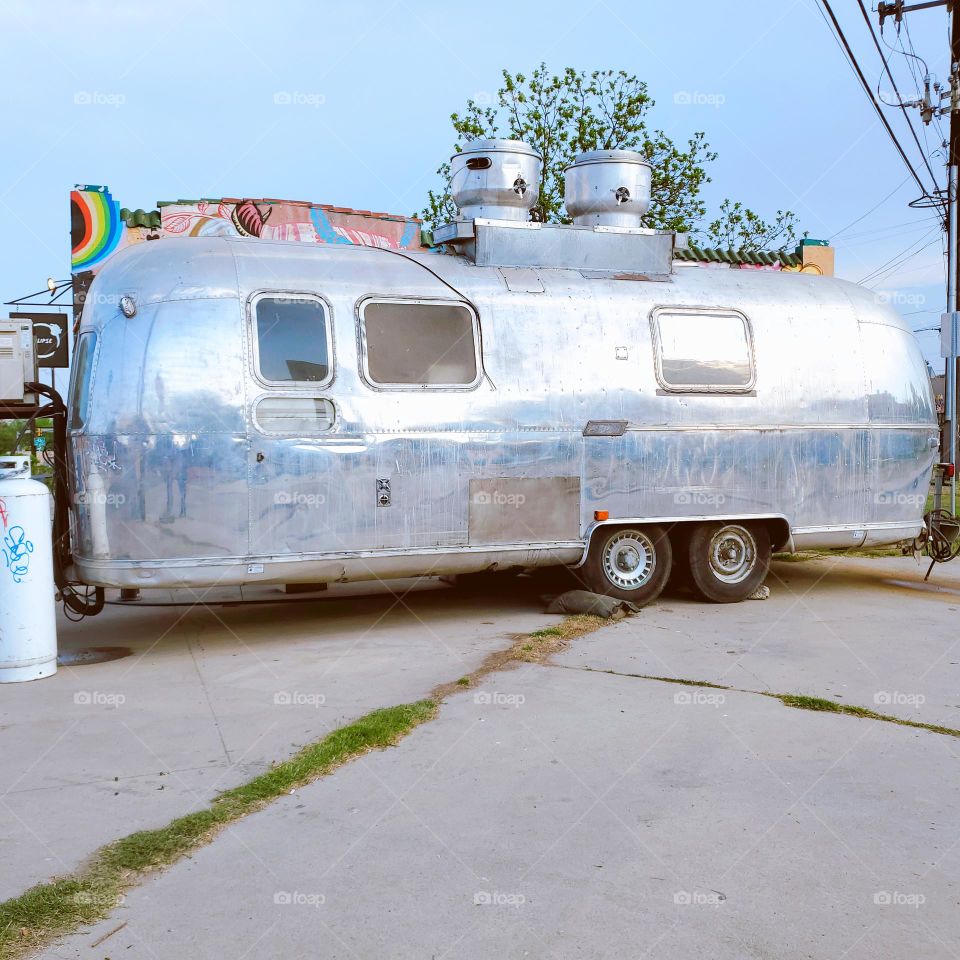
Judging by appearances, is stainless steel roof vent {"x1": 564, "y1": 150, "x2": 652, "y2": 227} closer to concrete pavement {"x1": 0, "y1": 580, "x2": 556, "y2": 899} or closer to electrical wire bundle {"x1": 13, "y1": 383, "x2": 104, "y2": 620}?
concrete pavement {"x1": 0, "y1": 580, "x2": 556, "y2": 899}

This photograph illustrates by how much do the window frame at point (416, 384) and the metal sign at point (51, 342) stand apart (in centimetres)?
319

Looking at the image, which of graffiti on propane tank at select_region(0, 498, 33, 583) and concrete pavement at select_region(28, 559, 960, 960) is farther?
→ graffiti on propane tank at select_region(0, 498, 33, 583)

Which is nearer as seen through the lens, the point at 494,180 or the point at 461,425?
the point at 461,425

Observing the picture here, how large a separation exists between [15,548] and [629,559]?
4981 mm

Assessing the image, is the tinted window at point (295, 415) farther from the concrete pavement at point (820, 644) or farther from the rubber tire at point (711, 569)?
the rubber tire at point (711, 569)

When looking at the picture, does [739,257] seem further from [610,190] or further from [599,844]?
[599,844]

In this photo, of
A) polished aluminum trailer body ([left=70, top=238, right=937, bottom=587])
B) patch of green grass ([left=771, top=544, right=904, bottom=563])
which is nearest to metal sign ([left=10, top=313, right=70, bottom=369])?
polished aluminum trailer body ([left=70, top=238, right=937, bottom=587])

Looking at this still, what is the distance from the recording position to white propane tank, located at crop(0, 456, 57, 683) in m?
6.89

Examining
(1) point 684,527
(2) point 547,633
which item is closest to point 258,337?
(2) point 547,633

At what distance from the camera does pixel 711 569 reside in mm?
9438

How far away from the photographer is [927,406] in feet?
33.4

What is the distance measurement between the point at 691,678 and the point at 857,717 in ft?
3.84

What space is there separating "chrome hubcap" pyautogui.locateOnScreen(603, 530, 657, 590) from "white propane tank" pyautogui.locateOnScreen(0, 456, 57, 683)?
14.8ft

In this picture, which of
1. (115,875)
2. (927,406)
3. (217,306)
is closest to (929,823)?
(115,875)
